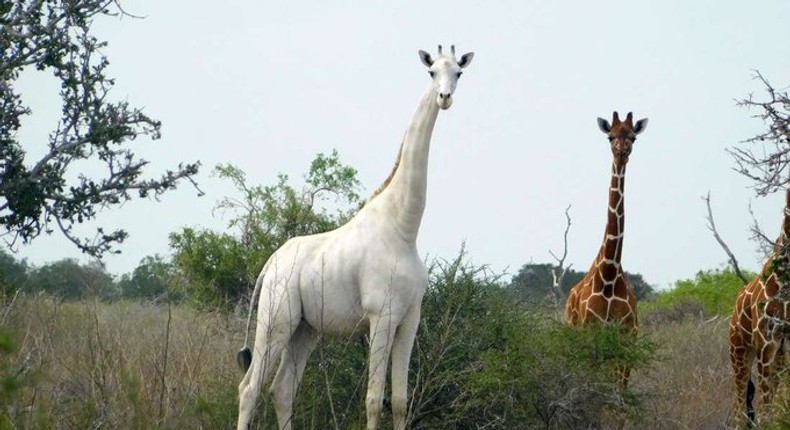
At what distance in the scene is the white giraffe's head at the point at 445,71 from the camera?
8.30 meters

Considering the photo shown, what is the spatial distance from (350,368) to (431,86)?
7.51ft

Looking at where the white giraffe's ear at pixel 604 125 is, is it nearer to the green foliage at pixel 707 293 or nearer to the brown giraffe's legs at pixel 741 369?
the brown giraffe's legs at pixel 741 369

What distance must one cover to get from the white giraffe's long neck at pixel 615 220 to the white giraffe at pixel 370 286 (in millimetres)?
3820

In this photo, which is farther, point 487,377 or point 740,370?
point 740,370

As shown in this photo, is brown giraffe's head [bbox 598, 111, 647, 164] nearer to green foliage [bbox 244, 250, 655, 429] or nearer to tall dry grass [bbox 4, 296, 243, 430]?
green foliage [bbox 244, 250, 655, 429]

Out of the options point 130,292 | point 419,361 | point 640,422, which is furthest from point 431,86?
point 130,292

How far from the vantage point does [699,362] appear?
16094 millimetres

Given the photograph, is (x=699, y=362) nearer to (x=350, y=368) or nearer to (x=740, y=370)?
(x=740, y=370)

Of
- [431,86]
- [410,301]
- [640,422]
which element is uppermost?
[431,86]

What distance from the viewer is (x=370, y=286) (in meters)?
8.35

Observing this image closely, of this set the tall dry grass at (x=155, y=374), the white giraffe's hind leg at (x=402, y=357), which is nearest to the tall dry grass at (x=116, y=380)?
the tall dry grass at (x=155, y=374)

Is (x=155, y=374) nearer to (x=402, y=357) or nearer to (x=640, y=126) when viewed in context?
(x=402, y=357)

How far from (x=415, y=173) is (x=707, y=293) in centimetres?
1945

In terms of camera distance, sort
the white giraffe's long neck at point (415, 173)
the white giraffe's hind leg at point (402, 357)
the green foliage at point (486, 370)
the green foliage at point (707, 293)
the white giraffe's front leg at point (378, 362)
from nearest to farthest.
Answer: the white giraffe's front leg at point (378, 362) < the white giraffe's hind leg at point (402, 357) < the white giraffe's long neck at point (415, 173) < the green foliage at point (486, 370) < the green foliage at point (707, 293)
